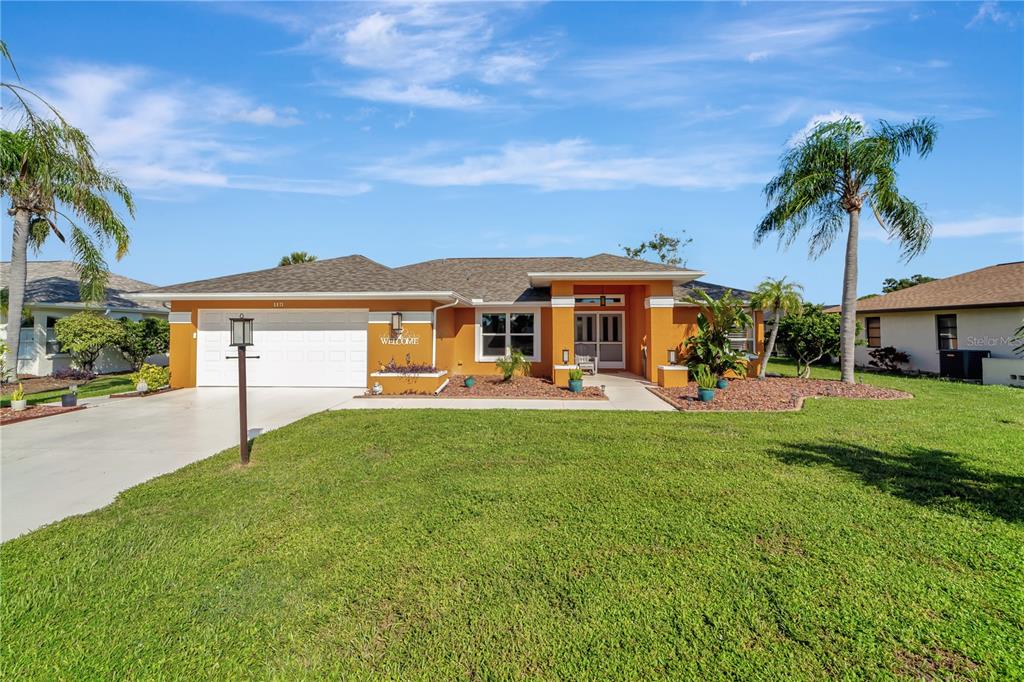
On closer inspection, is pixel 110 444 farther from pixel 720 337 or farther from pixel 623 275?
pixel 720 337

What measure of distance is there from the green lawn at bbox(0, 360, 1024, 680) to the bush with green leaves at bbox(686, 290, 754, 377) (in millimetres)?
6987

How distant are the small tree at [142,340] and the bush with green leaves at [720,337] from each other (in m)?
20.5

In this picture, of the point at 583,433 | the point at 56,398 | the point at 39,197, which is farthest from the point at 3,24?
the point at 583,433

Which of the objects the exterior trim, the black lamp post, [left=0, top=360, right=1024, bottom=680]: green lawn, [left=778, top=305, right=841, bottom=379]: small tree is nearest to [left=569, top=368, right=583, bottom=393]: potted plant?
the exterior trim

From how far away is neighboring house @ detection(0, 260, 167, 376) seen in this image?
54.6 feet

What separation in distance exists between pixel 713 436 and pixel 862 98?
1214cm

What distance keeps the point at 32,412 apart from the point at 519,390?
36.8ft

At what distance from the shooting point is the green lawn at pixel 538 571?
267cm

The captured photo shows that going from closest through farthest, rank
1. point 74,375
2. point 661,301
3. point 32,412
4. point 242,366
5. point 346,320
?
1. point 242,366
2. point 32,412
3. point 346,320
4. point 661,301
5. point 74,375

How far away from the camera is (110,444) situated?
24.2 ft

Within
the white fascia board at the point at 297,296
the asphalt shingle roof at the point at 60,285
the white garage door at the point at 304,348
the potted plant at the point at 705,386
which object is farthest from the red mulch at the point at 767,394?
the asphalt shingle roof at the point at 60,285

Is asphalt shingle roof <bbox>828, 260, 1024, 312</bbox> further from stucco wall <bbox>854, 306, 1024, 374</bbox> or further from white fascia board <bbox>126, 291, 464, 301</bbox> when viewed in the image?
white fascia board <bbox>126, 291, 464, 301</bbox>

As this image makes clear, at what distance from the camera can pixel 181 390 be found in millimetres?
13453

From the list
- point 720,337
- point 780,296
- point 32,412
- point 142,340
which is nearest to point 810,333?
point 780,296
